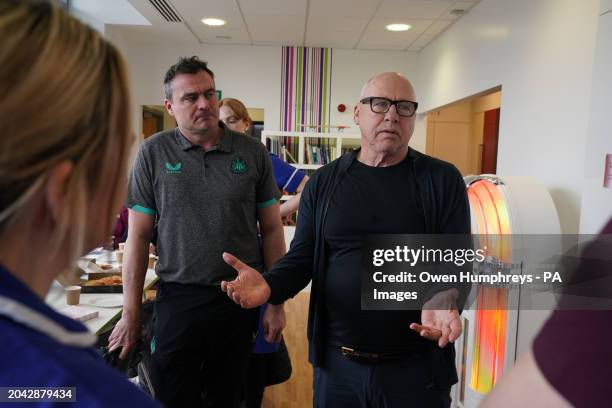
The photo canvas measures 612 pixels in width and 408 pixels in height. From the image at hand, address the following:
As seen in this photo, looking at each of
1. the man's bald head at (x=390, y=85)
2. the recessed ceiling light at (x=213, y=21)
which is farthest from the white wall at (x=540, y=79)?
the recessed ceiling light at (x=213, y=21)

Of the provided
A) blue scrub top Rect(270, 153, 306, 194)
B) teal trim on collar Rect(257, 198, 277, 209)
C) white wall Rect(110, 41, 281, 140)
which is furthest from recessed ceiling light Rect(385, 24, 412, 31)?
teal trim on collar Rect(257, 198, 277, 209)

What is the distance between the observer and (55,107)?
0.47 m

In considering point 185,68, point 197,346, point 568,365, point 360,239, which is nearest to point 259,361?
point 197,346

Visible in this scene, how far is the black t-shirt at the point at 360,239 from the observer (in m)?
1.82

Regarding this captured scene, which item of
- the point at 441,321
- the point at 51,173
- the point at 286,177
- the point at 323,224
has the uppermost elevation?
the point at 51,173

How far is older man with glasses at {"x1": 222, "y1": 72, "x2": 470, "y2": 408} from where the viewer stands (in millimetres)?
1781

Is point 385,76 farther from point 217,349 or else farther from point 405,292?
point 217,349

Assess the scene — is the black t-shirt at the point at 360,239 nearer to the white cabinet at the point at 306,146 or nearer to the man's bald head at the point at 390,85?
the man's bald head at the point at 390,85

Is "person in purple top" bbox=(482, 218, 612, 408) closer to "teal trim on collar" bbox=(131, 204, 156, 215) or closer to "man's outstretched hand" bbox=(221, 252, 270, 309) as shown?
"man's outstretched hand" bbox=(221, 252, 270, 309)

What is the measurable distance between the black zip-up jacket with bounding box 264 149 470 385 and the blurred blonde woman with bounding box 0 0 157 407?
136 centimetres

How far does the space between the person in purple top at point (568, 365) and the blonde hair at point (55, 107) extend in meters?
0.54

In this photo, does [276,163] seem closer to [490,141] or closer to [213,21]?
[213,21]

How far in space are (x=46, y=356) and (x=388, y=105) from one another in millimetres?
1784

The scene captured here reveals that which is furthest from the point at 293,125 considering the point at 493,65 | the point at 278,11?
the point at 493,65
